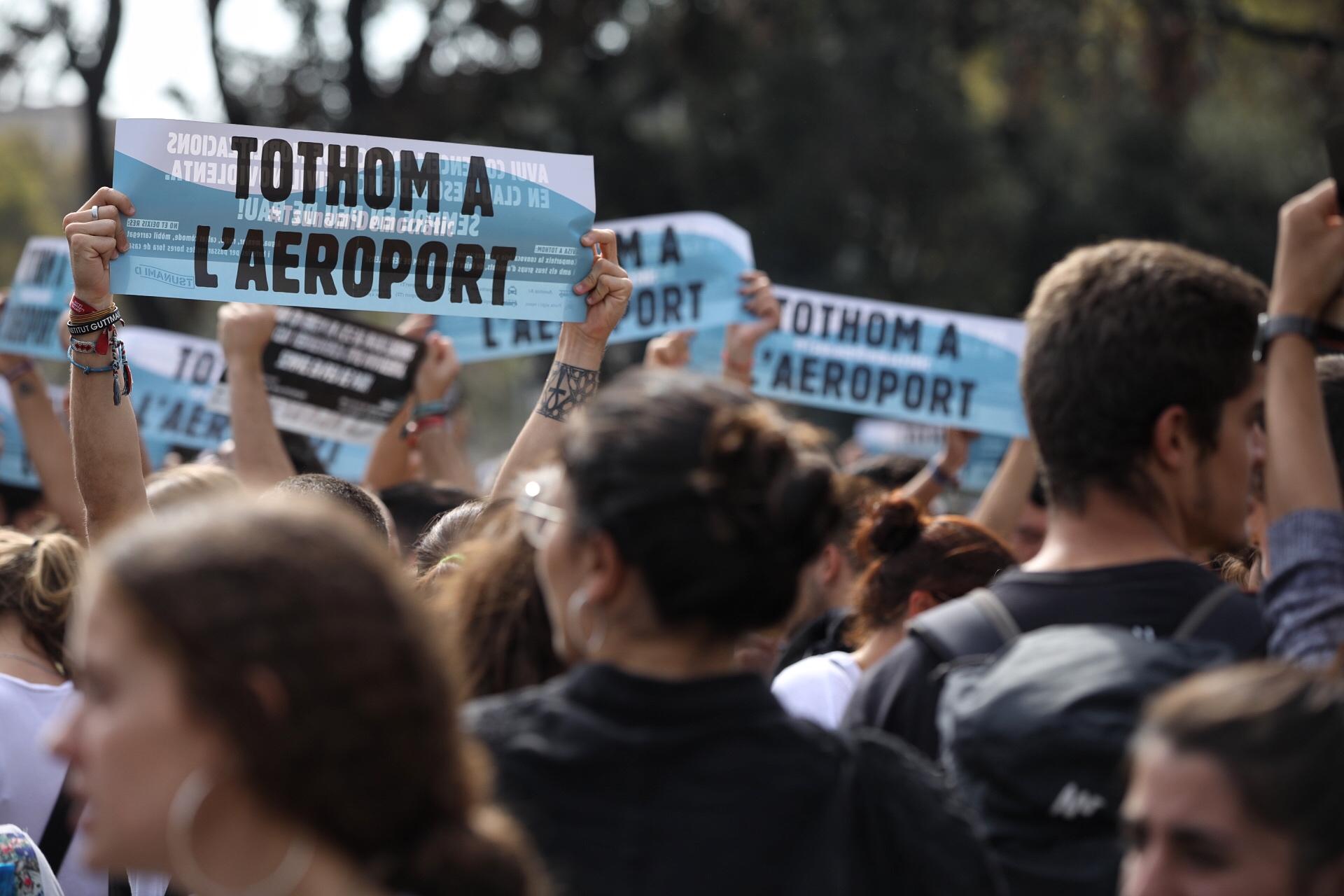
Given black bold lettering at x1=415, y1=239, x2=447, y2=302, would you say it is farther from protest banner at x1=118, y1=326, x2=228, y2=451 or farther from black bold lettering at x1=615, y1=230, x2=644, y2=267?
protest banner at x1=118, y1=326, x2=228, y2=451

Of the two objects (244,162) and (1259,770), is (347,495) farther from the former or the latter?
(1259,770)

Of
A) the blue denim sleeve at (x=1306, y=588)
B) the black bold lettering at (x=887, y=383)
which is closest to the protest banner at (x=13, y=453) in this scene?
the black bold lettering at (x=887, y=383)

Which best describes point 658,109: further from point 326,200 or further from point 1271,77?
point 326,200

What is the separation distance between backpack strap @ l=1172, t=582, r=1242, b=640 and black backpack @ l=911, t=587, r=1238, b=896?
70mm

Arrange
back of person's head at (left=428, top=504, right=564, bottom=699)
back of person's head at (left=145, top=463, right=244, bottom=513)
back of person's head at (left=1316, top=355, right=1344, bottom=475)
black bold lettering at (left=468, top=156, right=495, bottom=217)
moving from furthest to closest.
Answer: back of person's head at (left=145, top=463, right=244, bottom=513) → black bold lettering at (left=468, top=156, right=495, bottom=217) → back of person's head at (left=1316, top=355, right=1344, bottom=475) → back of person's head at (left=428, top=504, right=564, bottom=699)

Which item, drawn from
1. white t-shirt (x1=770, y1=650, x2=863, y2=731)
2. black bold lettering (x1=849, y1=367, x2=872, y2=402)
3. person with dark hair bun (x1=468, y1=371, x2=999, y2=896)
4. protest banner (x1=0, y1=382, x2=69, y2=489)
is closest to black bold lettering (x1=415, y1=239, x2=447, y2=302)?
white t-shirt (x1=770, y1=650, x2=863, y2=731)

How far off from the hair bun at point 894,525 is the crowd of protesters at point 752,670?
1.00m

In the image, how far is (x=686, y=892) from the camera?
5.82 ft

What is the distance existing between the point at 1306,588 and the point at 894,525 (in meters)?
1.53

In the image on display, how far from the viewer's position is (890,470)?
6.32 meters

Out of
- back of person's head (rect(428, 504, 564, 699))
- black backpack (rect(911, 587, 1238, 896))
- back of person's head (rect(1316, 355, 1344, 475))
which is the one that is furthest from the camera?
back of person's head (rect(1316, 355, 1344, 475))

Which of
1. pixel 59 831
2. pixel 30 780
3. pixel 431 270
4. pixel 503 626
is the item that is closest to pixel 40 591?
pixel 30 780

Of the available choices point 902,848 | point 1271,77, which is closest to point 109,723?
point 902,848

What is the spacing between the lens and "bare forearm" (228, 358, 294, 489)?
4.82 m
